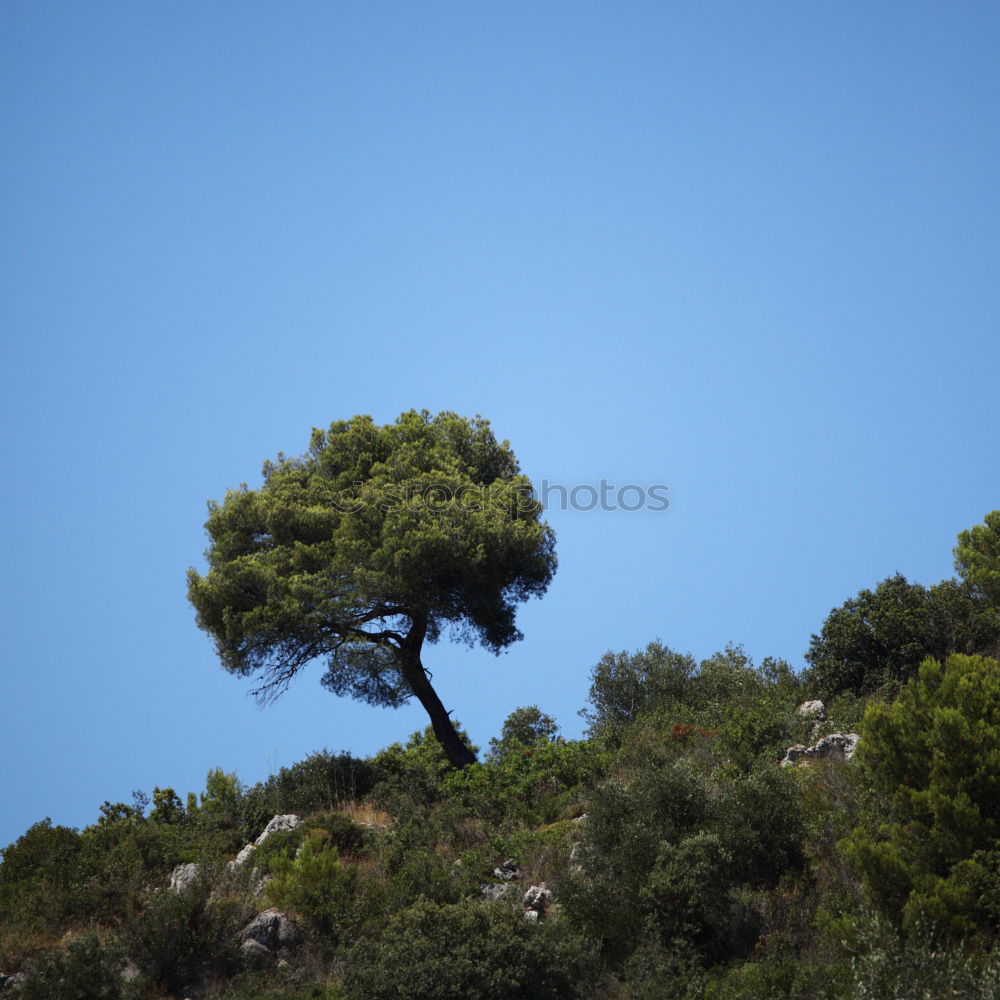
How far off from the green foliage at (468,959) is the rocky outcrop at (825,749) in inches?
308

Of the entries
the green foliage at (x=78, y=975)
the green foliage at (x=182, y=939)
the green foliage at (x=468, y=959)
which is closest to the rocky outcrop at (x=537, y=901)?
the green foliage at (x=468, y=959)

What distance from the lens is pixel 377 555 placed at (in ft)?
88.4

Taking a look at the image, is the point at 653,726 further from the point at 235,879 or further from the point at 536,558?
the point at 235,879

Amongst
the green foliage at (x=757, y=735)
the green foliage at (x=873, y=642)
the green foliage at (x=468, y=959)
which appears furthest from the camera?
the green foliage at (x=873, y=642)

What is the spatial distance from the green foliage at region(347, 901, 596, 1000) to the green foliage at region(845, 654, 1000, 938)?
4711mm

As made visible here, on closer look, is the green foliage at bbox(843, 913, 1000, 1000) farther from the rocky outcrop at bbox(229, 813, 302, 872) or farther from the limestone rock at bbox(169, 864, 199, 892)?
the rocky outcrop at bbox(229, 813, 302, 872)

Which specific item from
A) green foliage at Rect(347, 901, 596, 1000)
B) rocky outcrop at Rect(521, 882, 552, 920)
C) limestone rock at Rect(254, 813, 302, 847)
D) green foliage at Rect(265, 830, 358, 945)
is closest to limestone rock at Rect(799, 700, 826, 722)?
rocky outcrop at Rect(521, 882, 552, 920)

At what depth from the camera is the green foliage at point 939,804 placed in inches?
522

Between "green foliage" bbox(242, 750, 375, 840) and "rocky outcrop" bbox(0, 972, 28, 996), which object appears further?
"green foliage" bbox(242, 750, 375, 840)

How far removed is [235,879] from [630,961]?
8738 millimetres

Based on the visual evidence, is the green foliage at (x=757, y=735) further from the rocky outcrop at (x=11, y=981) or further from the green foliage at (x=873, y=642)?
the rocky outcrop at (x=11, y=981)

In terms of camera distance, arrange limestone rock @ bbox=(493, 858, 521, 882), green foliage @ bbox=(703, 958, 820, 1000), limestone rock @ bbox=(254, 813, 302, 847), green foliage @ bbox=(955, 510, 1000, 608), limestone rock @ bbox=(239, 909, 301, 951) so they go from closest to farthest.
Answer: green foliage @ bbox=(703, 958, 820, 1000)
limestone rock @ bbox=(239, 909, 301, 951)
limestone rock @ bbox=(493, 858, 521, 882)
limestone rock @ bbox=(254, 813, 302, 847)
green foliage @ bbox=(955, 510, 1000, 608)

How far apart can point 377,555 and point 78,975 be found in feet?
42.8

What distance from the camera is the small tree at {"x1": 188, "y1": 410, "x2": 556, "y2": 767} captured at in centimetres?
2733
